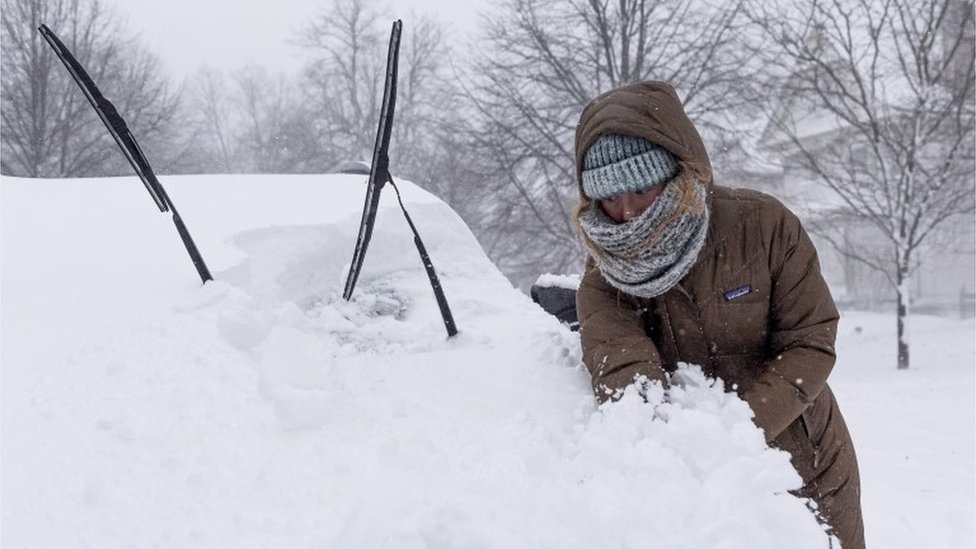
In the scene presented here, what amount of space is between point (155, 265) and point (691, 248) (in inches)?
75.8

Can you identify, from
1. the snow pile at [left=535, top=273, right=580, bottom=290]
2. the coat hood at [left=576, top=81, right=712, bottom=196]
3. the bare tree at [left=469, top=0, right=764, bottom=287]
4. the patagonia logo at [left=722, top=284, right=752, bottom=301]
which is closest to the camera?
the coat hood at [left=576, top=81, right=712, bottom=196]

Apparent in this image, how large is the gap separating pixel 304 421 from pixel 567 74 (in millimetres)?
13841

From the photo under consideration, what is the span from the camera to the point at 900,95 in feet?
51.4

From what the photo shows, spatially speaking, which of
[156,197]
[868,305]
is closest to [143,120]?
[156,197]

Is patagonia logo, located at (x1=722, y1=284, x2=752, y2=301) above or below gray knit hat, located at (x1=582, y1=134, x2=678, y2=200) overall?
below

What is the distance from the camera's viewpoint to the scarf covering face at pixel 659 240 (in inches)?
73.5

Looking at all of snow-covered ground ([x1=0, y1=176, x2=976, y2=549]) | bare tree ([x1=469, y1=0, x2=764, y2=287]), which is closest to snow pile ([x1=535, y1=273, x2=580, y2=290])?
snow-covered ground ([x1=0, y1=176, x2=976, y2=549])

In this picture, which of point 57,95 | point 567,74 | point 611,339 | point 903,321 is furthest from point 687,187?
point 57,95

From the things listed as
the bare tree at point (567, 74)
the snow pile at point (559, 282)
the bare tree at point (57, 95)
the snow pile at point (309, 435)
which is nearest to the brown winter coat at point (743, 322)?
the snow pile at point (309, 435)

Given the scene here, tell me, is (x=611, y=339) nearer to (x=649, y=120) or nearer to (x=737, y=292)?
(x=737, y=292)

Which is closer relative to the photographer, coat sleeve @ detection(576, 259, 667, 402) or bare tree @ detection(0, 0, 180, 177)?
coat sleeve @ detection(576, 259, 667, 402)

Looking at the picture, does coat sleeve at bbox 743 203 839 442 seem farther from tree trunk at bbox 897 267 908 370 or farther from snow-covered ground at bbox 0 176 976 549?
tree trunk at bbox 897 267 908 370

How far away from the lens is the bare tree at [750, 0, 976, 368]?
47.8 feet

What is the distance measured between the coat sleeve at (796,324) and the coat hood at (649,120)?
0.86 ft
